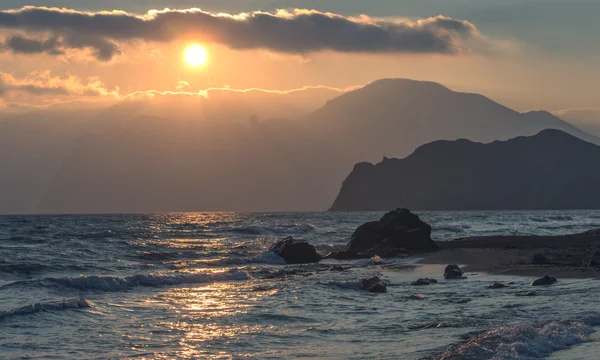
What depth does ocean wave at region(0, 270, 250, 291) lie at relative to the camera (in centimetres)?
2844

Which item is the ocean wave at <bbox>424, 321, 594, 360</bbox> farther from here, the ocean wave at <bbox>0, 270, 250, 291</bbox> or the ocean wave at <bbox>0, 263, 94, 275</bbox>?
the ocean wave at <bbox>0, 263, 94, 275</bbox>

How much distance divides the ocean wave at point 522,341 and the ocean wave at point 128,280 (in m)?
17.2

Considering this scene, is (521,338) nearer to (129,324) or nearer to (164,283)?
(129,324)

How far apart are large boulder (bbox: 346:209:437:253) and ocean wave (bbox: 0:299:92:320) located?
3008cm

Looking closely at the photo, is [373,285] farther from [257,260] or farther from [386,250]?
[386,250]

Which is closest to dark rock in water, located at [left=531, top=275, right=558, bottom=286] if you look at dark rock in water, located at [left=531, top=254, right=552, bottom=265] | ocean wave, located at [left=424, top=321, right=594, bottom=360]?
dark rock in water, located at [left=531, top=254, right=552, bottom=265]

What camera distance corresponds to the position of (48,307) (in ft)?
71.2

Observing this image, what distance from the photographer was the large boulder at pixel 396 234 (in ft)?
165

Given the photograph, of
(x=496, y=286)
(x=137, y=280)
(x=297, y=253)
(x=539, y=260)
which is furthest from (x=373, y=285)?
(x=297, y=253)

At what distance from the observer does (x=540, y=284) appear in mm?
26047

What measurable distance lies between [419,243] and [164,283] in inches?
969

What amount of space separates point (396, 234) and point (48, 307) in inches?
1284

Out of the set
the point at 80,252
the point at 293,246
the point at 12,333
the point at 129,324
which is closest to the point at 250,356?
the point at 129,324

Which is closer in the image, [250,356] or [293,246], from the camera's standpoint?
[250,356]
